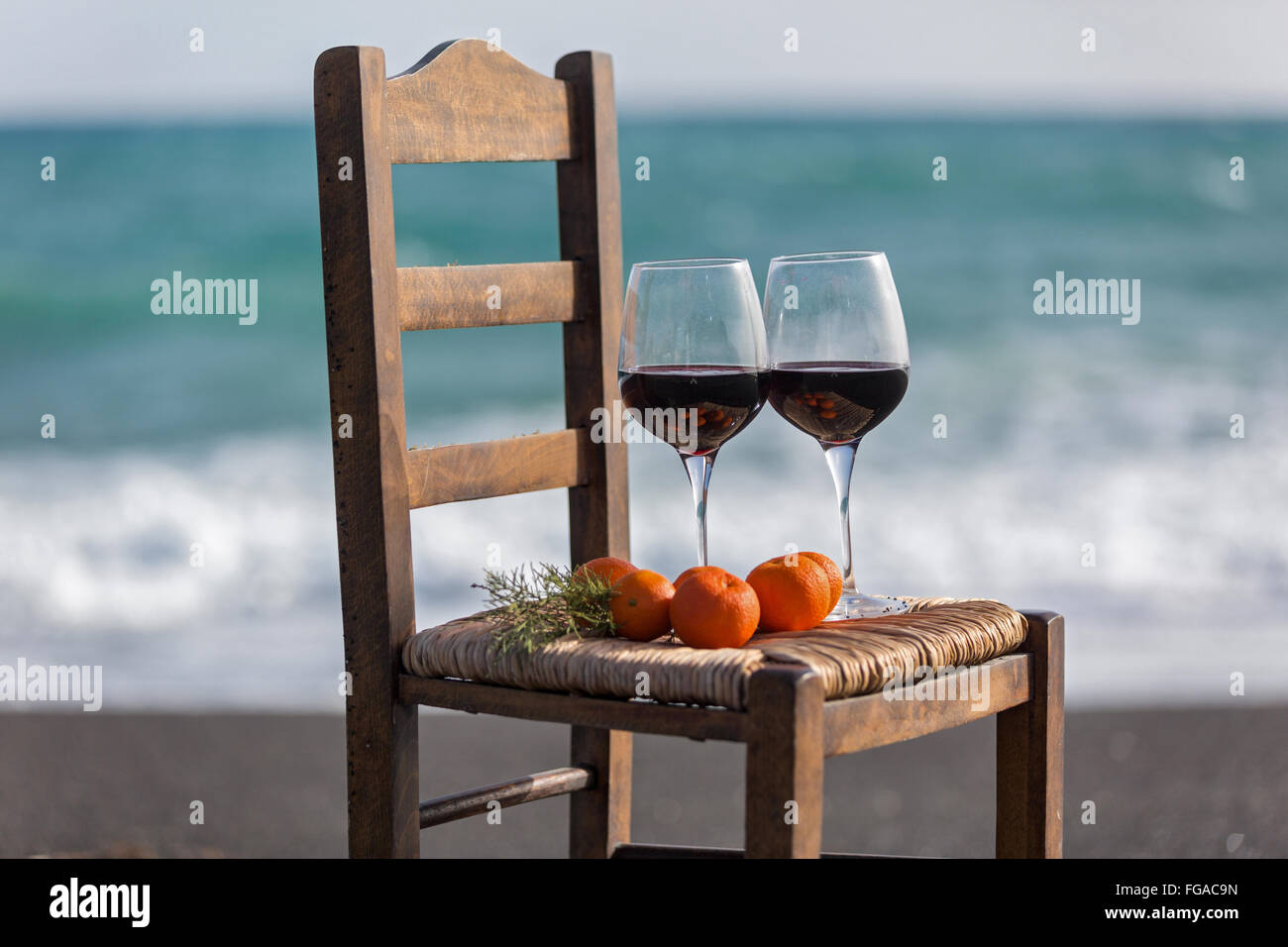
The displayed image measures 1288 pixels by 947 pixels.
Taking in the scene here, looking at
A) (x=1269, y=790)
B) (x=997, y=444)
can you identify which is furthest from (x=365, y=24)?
(x=1269, y=790)

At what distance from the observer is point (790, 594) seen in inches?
52.6

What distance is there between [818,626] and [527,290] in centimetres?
56

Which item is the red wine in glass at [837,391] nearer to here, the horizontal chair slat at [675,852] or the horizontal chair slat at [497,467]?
the horizontal chair slat at [497,467]

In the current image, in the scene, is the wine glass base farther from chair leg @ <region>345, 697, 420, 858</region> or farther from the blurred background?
the blurred background

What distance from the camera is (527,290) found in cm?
166

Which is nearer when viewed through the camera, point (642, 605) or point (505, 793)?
point (642, 605)

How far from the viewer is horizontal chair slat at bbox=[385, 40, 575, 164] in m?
1.50

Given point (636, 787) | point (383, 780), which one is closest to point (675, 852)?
point (383, 780)

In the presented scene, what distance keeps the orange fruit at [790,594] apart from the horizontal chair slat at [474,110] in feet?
1.86

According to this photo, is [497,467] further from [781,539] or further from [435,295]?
[781,539]

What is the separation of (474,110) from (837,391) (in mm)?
551

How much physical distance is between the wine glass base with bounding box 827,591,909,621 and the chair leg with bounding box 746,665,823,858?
28cm

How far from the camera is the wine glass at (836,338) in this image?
1377 mm

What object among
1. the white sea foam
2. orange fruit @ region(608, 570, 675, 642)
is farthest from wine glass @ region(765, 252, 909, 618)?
the white sea foam
